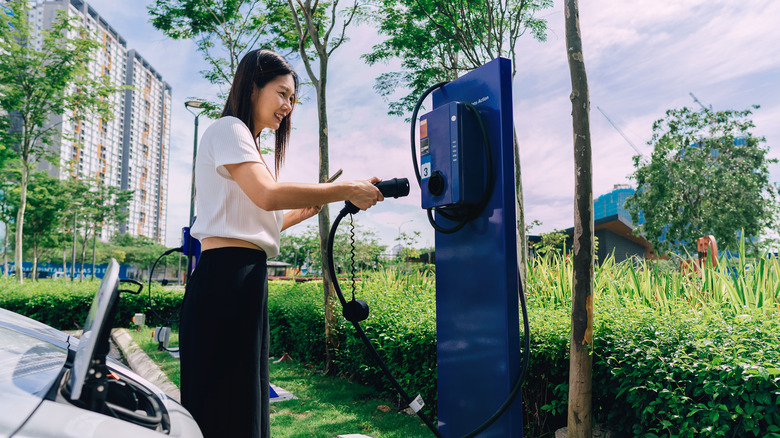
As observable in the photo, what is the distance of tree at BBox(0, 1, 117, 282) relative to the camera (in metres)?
11.4

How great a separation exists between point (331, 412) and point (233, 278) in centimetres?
283

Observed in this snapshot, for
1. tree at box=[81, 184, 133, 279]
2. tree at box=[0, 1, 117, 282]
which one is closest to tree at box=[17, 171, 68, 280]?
tree at box=[81, 184, 133, 279]

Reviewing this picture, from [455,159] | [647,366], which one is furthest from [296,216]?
[647,366]

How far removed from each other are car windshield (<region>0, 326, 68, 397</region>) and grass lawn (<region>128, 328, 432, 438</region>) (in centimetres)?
245

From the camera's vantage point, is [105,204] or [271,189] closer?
[271,189]

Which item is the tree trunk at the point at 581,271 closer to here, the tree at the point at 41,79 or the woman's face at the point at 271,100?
the woman's face at the point at 271,100

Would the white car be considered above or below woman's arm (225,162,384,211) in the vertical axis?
below

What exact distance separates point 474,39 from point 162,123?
91.1m

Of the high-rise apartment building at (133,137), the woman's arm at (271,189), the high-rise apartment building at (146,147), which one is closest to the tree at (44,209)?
the woman's arm at (271,189)

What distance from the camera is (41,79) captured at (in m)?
11.8

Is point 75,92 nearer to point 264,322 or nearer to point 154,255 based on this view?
point 264,322

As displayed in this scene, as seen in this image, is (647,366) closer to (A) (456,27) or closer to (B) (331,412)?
(B) (331,412)

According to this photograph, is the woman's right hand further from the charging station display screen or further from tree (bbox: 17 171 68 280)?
tree (bbox: 17 171 68 280)

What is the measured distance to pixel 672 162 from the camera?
834 inches
